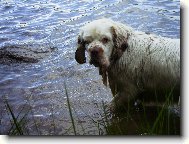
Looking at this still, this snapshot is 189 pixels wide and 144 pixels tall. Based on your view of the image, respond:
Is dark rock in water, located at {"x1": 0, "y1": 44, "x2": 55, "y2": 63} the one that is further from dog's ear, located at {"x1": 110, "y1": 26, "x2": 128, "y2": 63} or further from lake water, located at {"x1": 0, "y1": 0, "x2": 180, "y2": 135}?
dog's ear, located at {"x1": 110, "y1": 26, "x2": 128, "y2": 63}

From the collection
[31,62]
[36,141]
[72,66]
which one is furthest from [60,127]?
[31,62]

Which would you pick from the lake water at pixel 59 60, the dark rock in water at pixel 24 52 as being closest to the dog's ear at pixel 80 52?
the lake water at pixel 59 60

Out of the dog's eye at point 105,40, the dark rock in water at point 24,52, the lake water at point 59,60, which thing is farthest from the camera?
the dark rock in water at point 24,52

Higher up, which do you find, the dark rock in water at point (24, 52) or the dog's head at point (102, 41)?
the dog's head at point (102, 41)

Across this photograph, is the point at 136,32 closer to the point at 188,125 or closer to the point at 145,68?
the point at 145,68

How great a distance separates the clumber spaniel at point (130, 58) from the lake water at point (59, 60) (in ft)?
0.26

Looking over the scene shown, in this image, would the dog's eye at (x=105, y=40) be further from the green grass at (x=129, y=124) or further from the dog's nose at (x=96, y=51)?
the green grass at (x=129, y=124)

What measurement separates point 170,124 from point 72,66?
72 cm

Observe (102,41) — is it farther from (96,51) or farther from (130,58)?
(130,58)

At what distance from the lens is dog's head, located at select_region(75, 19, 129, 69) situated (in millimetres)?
2338

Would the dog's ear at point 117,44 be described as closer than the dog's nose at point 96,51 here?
No

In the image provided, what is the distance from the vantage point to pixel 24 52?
3.01 m

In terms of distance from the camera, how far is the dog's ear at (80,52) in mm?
2464

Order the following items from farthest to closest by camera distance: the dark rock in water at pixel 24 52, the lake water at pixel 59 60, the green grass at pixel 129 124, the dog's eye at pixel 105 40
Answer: the dark rock in water at pixel 24 52, the lake water at pixel 59 60, the dog's eye at pixel 105 40, the green grass at pixel 129 124
